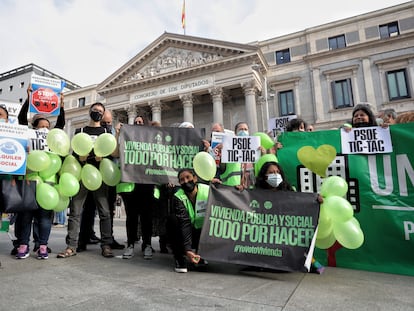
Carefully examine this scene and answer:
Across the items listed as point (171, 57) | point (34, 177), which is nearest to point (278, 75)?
point (171, 57)

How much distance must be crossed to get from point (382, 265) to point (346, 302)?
1568 mm

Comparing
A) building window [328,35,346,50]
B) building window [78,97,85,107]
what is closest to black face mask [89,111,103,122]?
building window [328,35,346,50]

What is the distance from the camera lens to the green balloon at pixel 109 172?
4.33 metres

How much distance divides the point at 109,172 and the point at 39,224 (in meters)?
1.26

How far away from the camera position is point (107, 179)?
4328mm

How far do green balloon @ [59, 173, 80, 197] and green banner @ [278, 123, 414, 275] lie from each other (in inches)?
124

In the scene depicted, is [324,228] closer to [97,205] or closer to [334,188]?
[334,188]

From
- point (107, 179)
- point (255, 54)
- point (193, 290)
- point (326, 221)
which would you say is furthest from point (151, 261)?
point (255, 54)

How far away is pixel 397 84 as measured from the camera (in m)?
21.2

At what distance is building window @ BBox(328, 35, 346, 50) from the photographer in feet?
77.7

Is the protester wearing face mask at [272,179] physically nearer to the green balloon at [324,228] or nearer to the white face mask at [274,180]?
the white face mask at [274,180]

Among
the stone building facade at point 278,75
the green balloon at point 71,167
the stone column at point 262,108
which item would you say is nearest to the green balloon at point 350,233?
the green balloon at point 71,167

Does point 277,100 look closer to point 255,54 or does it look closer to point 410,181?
point 255,54

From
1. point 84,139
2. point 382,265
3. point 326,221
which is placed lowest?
point 382,265
